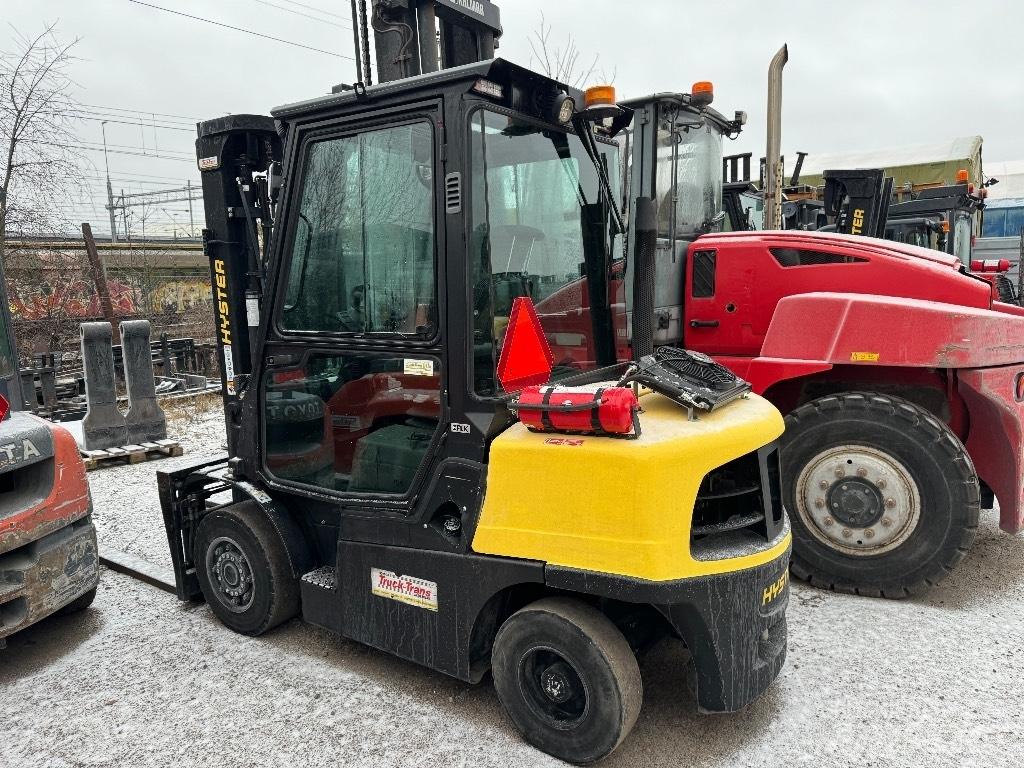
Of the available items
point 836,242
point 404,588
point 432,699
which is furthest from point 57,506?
point 836,242

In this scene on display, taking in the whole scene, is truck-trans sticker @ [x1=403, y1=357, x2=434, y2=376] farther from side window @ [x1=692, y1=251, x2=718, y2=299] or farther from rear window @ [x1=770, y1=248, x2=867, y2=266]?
rear window @ [x1=770, y1=248, x2=867, y2=266]

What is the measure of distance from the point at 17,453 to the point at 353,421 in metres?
1.72

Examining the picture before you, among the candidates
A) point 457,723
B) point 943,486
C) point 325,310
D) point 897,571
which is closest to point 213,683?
point 457,723

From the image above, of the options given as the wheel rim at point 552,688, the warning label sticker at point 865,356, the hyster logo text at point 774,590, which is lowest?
the wheel rim at point 552,688

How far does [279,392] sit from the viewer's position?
3.26m

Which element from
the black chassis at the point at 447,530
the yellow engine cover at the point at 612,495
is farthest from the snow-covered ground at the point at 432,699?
the yellow engine cover at the point at 612,495

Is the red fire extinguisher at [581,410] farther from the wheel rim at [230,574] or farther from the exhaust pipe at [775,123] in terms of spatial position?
the exhaust pipe at [775,123]

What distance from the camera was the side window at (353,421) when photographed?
2.85 meters

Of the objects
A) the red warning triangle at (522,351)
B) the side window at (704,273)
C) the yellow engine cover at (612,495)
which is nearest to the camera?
the yellow engine cover at (612,495)

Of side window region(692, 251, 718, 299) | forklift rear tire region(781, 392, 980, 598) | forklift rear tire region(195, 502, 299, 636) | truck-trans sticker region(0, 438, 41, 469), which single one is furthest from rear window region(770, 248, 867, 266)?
truck-trans sticker region(0, 438, 41, 469)

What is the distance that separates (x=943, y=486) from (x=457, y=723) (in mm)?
2724

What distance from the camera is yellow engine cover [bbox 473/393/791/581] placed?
2.28m

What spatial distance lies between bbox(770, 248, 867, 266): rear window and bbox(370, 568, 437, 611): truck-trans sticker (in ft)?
10.1

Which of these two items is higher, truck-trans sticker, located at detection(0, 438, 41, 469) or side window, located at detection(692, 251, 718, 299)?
side window, located at detection(692, 251, 718, 299)
